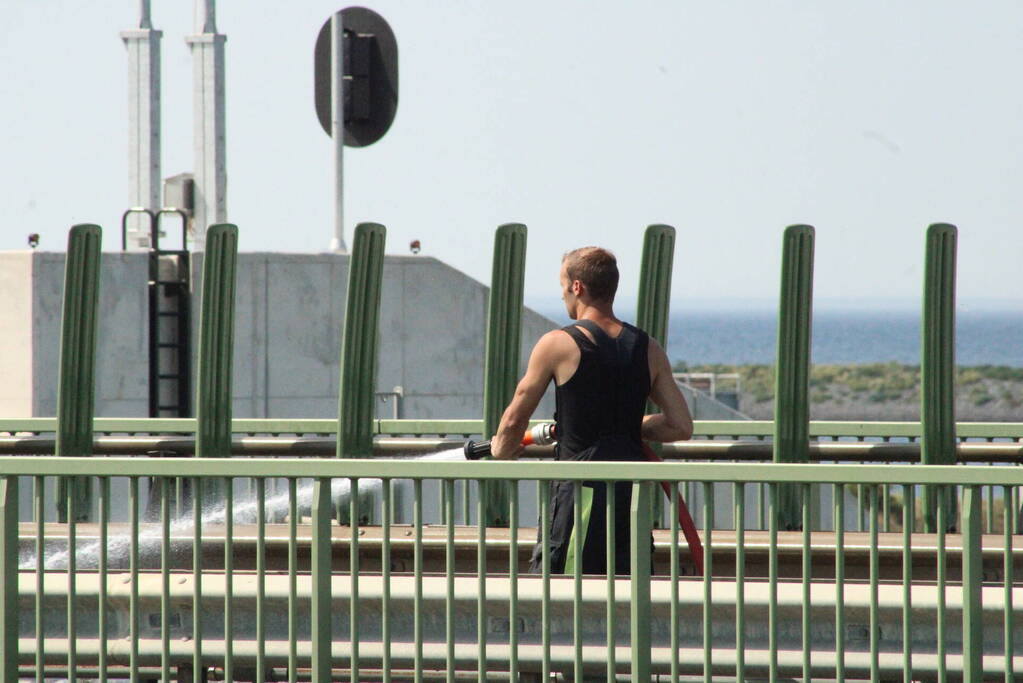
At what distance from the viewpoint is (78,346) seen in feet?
26.7

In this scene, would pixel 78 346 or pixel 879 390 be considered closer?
pixel 78 346

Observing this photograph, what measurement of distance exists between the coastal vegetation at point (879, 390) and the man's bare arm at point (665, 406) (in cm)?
12106

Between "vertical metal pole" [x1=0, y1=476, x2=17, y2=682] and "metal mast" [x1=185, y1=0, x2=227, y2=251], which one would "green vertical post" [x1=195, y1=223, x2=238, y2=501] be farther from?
"metal mast" [x1=185, y1=0, x2=227, y2=251]

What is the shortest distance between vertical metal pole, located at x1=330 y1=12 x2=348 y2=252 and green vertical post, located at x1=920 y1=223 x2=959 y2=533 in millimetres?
15138

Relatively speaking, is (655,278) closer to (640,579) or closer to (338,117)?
(640,579)

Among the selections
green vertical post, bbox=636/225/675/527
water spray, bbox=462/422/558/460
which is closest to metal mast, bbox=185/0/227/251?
green vertical post, bbox=636/225/675/527

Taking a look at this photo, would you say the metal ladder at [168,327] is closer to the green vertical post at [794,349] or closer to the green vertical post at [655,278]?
the green vertical post at [655,278]

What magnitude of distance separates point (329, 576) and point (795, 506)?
2920 millimetres

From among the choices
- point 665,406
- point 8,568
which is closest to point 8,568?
point 8,568

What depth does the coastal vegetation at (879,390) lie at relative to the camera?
13425 cm

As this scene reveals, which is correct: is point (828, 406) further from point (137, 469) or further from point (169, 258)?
point (137, 469)

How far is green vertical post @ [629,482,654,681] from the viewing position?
5629mm

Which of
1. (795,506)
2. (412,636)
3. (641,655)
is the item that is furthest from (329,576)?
(795,506)

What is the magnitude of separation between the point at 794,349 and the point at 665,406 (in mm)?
1326
